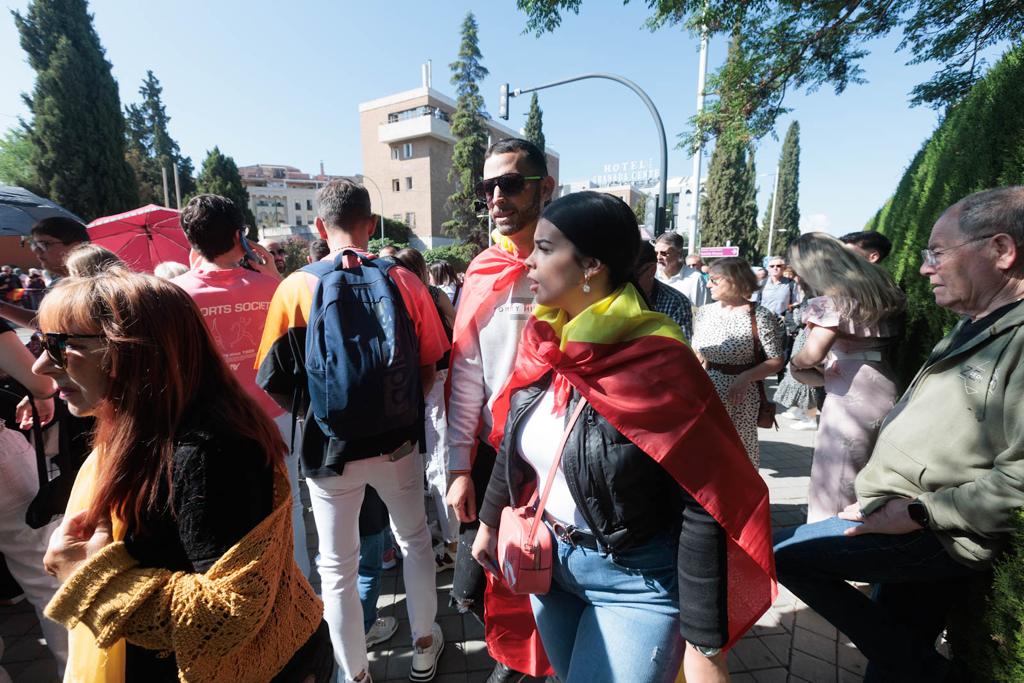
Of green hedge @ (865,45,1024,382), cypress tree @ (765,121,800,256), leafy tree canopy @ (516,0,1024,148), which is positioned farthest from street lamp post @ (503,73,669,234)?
cypress tree @ (765,121,800,256)

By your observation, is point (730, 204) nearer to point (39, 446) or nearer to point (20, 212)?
point (20, 212)

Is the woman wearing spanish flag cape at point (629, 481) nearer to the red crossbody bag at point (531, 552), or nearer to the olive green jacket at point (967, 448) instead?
the red crossbody bag at point (531, 552)

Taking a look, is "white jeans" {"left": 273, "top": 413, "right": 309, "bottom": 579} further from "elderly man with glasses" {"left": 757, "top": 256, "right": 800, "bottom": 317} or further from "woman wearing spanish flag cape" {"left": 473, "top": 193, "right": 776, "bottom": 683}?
"elderly man with glasses" {"left": 757, "top": 256, "right": 800, "bottom": 317}

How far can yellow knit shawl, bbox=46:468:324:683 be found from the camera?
1.17 metres

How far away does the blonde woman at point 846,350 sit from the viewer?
104 inches

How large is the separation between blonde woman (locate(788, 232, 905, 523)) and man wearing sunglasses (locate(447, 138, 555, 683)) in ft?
5.78

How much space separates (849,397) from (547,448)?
2220 mm

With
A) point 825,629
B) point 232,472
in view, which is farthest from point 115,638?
point 825,629

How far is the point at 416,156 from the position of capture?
39656mm

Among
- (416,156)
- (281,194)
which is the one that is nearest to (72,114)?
(416,156)

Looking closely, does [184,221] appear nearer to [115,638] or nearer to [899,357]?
[115,638]

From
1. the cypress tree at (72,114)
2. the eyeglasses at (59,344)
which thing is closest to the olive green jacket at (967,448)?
the eyeglasses at (59,344)

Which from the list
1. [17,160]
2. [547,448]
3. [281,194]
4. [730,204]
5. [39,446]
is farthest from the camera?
[281,194]

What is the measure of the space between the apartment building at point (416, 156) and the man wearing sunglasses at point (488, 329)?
37377 millimetres
